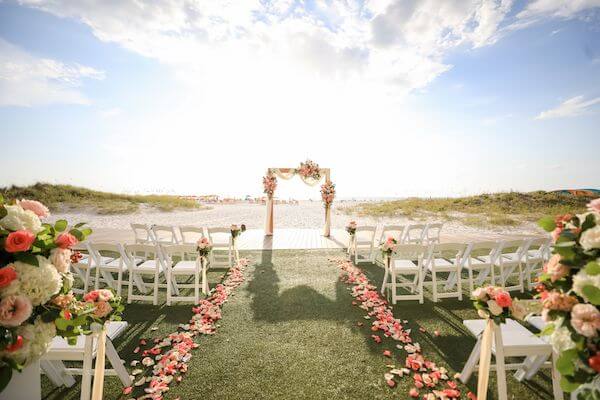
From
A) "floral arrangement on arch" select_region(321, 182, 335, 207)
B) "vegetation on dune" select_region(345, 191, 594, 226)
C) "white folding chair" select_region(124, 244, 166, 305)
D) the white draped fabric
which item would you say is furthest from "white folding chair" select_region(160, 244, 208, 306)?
"vegetation on dune" select_region(345, 191, 594, 226)

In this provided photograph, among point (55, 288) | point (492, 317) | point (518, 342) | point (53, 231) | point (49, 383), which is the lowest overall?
point (49, 383)

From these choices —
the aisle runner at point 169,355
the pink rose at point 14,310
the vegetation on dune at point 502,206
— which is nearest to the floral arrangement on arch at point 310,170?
the aisle runner at point 169,355

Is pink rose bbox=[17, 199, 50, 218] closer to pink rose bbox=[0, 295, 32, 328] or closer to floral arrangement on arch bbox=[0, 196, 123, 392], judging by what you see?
floral arrangement on arch bbox=[0, 196, 123, 392]

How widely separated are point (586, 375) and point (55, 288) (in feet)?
9.50

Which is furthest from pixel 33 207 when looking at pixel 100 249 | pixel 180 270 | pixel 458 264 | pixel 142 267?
pixel 458 264

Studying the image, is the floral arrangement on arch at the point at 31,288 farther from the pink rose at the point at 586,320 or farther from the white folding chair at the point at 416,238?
the white folding chair at the point at 416,238

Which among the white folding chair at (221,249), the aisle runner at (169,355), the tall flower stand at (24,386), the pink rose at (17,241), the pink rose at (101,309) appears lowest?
the aisle runner at (169,355)

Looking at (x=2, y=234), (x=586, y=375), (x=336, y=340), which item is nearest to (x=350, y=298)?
(x=336, y=340)

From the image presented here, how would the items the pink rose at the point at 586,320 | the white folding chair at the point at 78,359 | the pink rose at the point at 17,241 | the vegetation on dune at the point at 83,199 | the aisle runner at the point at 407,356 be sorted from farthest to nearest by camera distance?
1. the vegetation on dune at the point at 83,199
2. the aisle runner at the point at 407,356
3. the white folding chair at the point at 78,359
4. the pink rose at the point at 17,241
5. the pink rose at the point at 586,320

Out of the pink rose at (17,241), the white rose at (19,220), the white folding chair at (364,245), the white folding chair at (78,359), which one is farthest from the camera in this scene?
the white folding chair at (364,245)

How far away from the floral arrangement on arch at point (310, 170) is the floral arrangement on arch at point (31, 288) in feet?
34.9

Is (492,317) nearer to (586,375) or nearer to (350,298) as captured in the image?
(586,375)

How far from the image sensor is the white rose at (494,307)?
2.09 m

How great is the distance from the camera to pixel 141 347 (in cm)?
364
